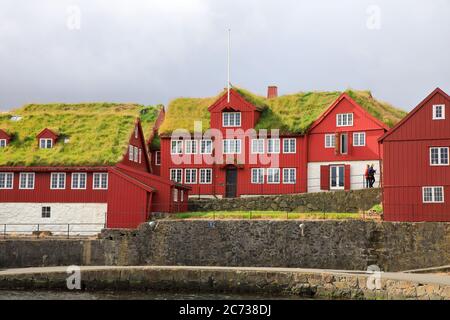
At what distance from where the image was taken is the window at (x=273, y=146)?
187 ft

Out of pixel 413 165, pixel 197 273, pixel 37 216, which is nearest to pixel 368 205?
pixel 413 165

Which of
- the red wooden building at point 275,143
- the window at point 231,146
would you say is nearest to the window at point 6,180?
the red wooden building at point 275,143

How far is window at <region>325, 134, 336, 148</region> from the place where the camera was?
55.8m

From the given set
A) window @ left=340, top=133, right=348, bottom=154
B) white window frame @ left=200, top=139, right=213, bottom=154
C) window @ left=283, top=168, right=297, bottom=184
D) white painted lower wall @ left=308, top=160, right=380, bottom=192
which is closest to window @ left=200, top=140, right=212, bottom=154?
white window frame @ left=200, top=139, right=213, bottom=154

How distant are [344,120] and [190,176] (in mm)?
12570

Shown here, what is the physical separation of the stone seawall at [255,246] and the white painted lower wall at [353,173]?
12808 millimetres

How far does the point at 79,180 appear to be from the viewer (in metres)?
50.0

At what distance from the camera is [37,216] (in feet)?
163

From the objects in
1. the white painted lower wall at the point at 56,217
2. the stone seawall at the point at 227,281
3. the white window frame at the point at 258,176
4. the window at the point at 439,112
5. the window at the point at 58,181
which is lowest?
the stone seawall at the point at 227,281

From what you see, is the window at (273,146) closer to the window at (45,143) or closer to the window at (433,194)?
the window at (433,194)

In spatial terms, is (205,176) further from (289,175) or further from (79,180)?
(79,180)

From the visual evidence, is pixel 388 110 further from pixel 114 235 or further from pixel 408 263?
pixel 114 235

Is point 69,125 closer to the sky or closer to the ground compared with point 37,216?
closer to the sky

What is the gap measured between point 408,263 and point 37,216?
79.3 feet
